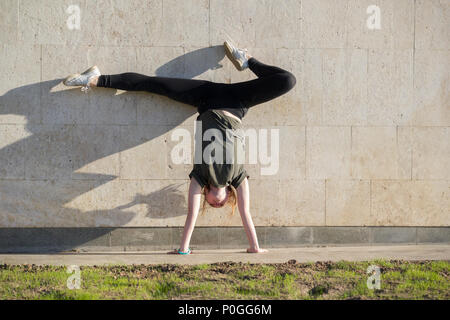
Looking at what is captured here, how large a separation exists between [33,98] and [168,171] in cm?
228

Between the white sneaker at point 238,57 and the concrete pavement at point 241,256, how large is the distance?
2.67 meters

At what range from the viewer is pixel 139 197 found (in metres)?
7.13

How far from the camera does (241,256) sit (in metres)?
6.33

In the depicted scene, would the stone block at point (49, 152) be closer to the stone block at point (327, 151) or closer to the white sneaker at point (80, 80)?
the white sneaker at point (80, 80)

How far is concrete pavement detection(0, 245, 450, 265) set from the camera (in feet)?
19.9

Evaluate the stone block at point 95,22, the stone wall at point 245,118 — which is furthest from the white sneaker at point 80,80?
the stone block at point 95,22

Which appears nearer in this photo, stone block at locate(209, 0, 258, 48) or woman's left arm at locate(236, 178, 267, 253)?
woman's left arm at locate(236, 178, 267, 253)

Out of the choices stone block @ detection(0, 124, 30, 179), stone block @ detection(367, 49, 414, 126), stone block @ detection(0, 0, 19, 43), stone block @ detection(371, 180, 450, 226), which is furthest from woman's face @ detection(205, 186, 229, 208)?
stone block @ detection(0, 0, 19, 43)

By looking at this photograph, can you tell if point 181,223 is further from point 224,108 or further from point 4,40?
point 4,40

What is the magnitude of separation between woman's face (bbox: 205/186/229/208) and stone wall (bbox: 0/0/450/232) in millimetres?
927

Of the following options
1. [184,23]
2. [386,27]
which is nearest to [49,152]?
[184,23]

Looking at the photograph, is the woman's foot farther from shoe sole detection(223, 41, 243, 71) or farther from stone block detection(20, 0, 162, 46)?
stone block detection(20, 0, 162, 46)

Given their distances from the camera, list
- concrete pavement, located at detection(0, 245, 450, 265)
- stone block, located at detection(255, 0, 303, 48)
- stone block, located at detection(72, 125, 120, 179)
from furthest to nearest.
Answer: stone block, located at detection(255, 0, 303, 48) → stone block, located at detection(72, 125, 120, 179) → concrete pavement, located at detection(0, 245, 450, 265)

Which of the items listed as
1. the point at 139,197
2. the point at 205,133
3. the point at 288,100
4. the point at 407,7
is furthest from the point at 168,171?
the point at 407,7
